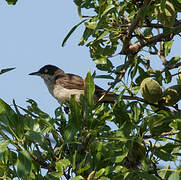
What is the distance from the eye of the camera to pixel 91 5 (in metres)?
4.56

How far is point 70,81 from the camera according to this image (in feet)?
27.9

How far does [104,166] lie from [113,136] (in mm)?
231

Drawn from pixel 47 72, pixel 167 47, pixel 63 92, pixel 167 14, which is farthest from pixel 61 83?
pixel 167 14

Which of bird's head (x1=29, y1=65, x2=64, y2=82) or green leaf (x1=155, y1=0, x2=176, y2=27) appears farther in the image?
bird's head (x1=29, y1=65, x2=64, y2=82)

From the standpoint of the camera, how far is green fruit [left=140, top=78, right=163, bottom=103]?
3.93 meters

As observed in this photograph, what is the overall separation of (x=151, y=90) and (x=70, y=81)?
465cm

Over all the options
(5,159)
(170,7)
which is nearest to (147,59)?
(170,7)

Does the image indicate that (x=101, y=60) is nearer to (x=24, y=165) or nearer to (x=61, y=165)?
(x=61, y=165)

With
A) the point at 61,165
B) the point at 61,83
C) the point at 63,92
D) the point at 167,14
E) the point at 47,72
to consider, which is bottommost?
the point at 63,92

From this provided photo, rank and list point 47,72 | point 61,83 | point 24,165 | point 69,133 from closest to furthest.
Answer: point 24,165 → point 69,133 → point 61,83 → point 47,72

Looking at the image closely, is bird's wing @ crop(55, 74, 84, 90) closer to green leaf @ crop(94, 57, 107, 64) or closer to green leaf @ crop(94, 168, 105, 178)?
green leaf @ crop(94, 57, 107, 64)

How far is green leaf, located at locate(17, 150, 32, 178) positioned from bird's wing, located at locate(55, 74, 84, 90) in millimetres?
5240

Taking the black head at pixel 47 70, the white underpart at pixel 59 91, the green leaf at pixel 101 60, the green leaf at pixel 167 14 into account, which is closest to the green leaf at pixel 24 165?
the green leaf at pixel 101 60

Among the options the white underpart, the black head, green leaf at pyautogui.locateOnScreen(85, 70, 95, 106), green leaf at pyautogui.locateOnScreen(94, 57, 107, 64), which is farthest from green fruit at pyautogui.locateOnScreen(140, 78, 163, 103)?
the black head
